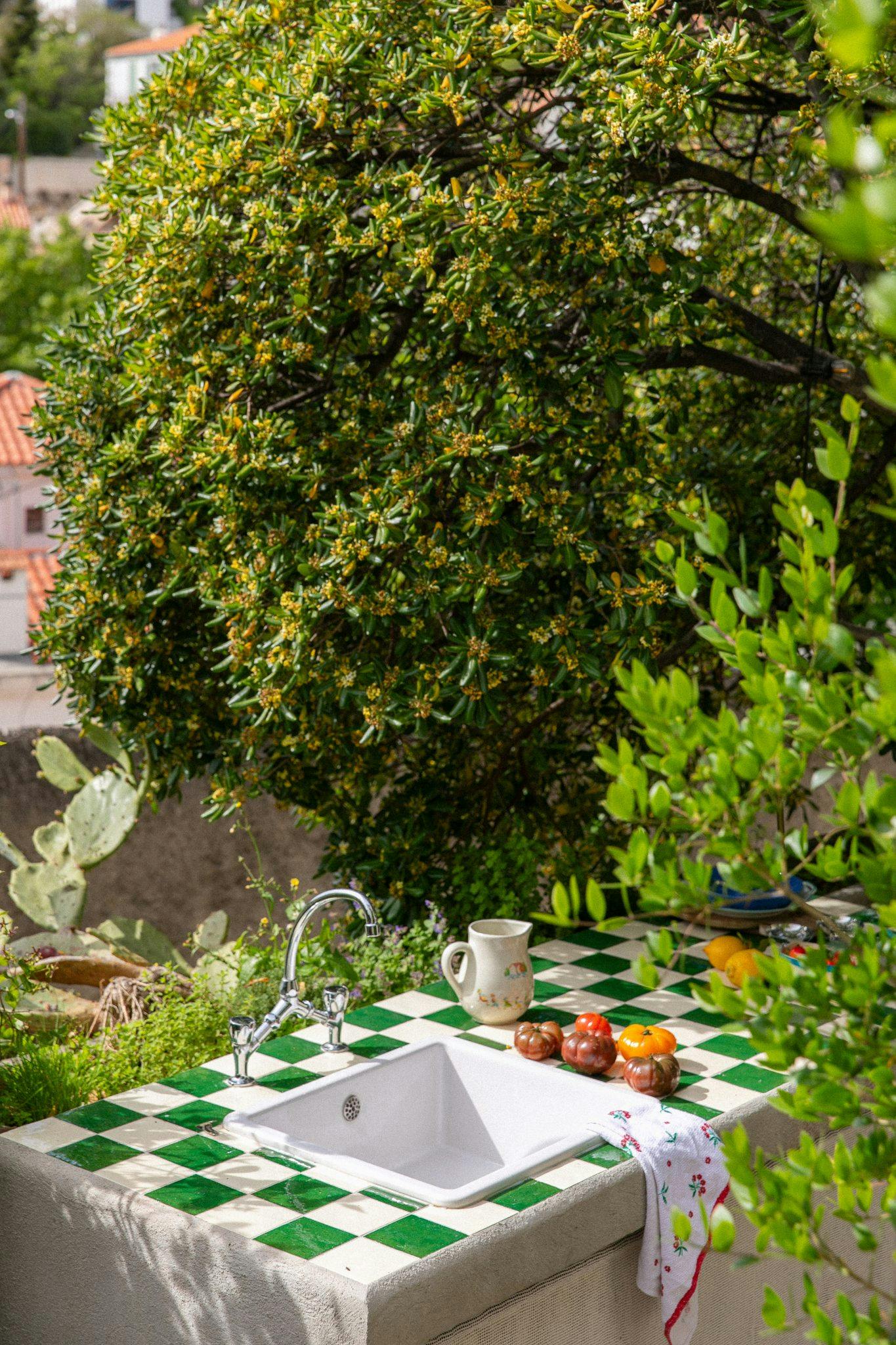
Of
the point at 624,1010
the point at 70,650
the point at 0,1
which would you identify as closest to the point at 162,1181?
the point at 624,1010

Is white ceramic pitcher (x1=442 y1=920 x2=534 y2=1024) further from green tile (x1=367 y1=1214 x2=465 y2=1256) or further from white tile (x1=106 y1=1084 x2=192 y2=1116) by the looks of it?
green tile (x1=367 y1=1214 x2=465 y2=1256)

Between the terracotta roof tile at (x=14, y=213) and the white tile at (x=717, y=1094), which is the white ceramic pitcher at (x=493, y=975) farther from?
the terracotta roof tile at (x=14, y=213)

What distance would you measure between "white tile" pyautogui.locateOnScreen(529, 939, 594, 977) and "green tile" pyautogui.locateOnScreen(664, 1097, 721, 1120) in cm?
96

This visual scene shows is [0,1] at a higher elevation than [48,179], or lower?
higher

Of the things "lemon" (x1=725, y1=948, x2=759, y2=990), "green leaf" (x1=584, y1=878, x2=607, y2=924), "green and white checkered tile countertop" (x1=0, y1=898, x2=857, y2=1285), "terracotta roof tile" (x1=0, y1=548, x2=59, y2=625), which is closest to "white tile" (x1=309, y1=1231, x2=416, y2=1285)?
"green and white checkered tile countertop" (x1=0, y1=898, x2=857, y2=1285)

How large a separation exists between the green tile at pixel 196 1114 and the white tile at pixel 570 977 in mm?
1106

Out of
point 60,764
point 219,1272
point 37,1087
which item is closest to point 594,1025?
point 219,1272

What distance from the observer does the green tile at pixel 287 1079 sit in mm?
3355

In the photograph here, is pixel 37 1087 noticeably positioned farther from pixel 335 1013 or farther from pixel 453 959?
pixel 453 959

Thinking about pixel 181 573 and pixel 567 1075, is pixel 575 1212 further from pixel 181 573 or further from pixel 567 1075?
pixel 181 573

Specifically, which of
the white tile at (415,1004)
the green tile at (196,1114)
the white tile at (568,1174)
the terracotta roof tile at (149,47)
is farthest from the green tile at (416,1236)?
the terracotta roof tile at (149,47)

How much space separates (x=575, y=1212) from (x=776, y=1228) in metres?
1.47

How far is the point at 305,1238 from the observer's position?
105 inches

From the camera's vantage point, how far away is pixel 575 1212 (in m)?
2.86
